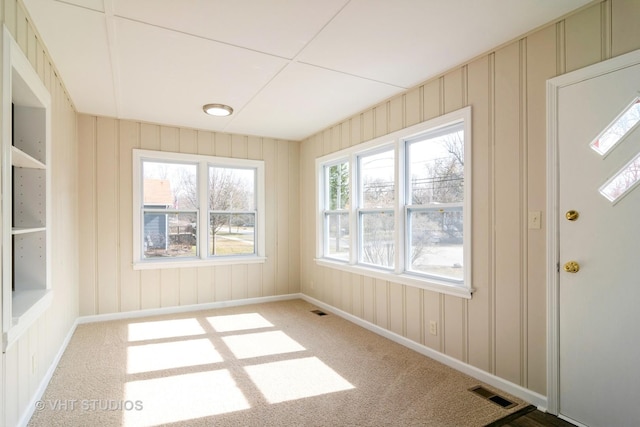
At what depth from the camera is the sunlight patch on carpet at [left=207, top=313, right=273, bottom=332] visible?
4039mm

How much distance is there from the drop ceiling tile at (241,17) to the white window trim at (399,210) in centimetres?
140

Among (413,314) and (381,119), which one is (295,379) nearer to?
(413,314)

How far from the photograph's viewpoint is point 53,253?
2.86 metres

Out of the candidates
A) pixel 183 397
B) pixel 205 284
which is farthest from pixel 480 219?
pixel 205 284

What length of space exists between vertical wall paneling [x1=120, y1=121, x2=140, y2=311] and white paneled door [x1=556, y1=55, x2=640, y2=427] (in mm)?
4648

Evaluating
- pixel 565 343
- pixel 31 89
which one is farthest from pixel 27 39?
pixel 565 343

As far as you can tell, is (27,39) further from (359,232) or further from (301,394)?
(359,232)

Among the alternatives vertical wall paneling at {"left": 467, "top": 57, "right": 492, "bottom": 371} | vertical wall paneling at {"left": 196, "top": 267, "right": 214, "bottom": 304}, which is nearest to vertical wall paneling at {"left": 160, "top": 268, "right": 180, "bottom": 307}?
vertical wall paneling at {"left": 196, "top": 267, "right": 214, "bottom": 304}

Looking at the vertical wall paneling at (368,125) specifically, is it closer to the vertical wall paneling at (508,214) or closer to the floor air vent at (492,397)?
the vertical wall paneling at (508,214)

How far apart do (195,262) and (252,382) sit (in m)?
2.54

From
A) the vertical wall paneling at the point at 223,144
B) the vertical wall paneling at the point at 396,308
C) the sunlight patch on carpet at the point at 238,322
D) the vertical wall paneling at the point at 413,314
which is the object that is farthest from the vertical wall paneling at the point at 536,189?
the vertical wall paneling at the point at 223,144

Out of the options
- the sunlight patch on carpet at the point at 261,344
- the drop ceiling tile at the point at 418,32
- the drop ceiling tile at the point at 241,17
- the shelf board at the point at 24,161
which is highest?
the drop ceiling tile at the point at 241,17

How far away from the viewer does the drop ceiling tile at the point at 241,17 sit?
2.09 metres

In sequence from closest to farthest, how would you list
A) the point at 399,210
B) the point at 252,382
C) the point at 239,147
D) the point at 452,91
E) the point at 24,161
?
the point at 24,161 < the point at 252,382 < the point at 452,91 < the point at 399,210 < the point at 239,147
